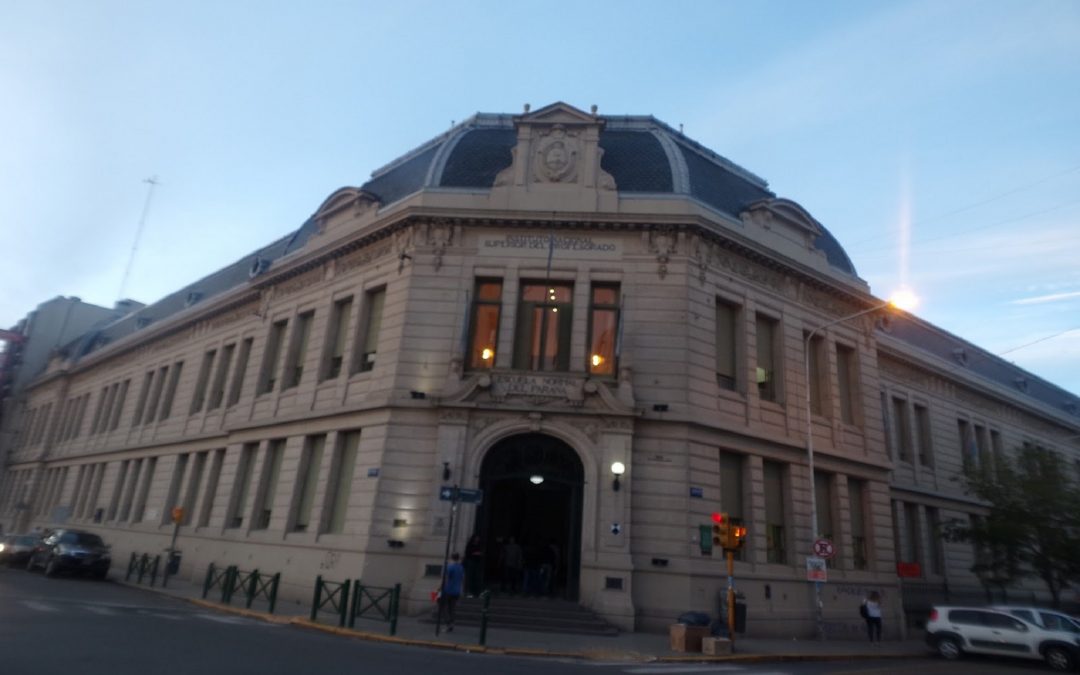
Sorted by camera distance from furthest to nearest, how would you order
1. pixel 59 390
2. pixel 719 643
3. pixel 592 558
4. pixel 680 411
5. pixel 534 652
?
pixel 59 390, pixel 680 411, pixel 592 558, pixel 719 643, pixel 534 652

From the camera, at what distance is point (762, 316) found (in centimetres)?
2497

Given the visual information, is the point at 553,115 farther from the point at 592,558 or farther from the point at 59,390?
the point at 59,390

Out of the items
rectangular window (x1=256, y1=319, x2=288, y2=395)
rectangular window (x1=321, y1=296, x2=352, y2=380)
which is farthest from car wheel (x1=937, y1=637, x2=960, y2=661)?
rectangular window (x1=256, y1=319, x2=288, y2=395)

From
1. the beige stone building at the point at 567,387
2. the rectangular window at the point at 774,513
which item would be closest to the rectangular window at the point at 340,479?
the beige stone building at the point at 567,387

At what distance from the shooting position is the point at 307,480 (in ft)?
81.1

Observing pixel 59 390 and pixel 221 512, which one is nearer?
pixel 221 512

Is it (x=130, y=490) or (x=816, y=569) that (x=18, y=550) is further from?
(x=816, y=569)

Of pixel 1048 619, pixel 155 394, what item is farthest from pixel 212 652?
pixel 155 394

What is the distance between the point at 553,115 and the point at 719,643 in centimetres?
1701

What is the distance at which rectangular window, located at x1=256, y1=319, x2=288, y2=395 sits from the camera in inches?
1133

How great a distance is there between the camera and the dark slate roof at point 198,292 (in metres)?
32.7

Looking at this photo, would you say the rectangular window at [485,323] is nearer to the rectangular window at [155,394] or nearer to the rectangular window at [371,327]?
the rectangular window at [371,327]

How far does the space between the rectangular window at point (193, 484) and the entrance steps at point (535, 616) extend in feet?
58.2

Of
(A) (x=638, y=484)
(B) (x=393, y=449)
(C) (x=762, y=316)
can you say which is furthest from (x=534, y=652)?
(C) (x=762, y=316)
